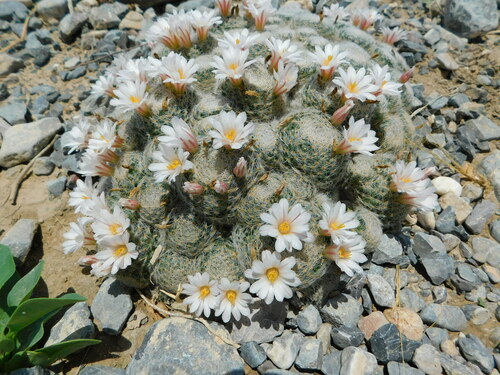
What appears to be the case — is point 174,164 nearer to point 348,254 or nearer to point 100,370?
point 348,254

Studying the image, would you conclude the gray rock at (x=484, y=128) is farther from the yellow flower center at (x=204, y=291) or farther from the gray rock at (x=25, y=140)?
the gray rock at (x=25, y=140)

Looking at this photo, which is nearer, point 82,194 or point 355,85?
point 355,85

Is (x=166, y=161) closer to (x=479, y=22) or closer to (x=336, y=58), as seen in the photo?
(x=336, y=58)

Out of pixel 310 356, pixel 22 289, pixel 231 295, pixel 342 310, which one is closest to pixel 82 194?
pixel 22 289

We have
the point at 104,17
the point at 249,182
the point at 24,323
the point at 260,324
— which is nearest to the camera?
the point at 24,323

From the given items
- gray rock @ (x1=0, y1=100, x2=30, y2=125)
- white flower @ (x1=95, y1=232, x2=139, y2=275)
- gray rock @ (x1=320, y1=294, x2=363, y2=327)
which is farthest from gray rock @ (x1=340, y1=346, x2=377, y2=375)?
gray rock @ (x1=0, y1=100, x2=30, y2=125)

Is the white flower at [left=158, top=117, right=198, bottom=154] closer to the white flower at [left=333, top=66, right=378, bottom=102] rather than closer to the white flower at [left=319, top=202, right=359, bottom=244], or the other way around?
the white flower at [left=319, top=202, right=359, bottom=244]

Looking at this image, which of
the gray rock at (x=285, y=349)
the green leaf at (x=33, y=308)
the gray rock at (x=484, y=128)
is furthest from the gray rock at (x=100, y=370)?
the gray rock at (x=484, y=128)
